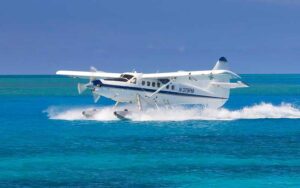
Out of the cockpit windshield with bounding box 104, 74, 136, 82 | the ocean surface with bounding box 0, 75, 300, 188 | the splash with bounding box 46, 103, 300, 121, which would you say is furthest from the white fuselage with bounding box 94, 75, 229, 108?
the ocean surface with bounding box 0, 75, 300, 188

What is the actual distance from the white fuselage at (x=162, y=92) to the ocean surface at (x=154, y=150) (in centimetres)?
117

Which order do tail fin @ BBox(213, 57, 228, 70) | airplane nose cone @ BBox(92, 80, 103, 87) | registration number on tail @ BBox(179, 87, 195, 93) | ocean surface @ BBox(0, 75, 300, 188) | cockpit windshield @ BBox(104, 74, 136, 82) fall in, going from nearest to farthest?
1. ocean surface @ BBox(0, 75, 300, 188)
2. airplane nose cone @ BBox(92, 80, 103, 87)
3. cockpit windshield @ BBox(104, 74, 136, 82)
4. registration number on tail @ BBox(179, 87, 195, 93)
5. tail fin @ BBox(213, 57, 228, 70)

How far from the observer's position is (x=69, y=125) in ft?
150

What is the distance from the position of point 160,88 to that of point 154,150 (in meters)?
14.2

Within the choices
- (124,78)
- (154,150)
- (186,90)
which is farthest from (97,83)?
(154,150)

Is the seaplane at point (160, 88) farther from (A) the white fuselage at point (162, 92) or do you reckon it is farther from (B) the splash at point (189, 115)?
(B) the splash at point (189, 115)

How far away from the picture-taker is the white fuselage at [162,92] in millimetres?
46281

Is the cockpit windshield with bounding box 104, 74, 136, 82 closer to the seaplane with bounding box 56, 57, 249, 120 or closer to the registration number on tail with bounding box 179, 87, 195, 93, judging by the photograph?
the seaplane with bounding box 56, 57, 249, 120

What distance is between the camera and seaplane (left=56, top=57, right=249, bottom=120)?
152ft

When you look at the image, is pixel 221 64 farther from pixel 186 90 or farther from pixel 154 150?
pixel 154 150

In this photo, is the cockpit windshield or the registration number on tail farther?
the registration number on tail

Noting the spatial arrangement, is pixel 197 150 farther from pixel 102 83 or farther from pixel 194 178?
pixel 102 83

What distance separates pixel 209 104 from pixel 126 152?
19.0m

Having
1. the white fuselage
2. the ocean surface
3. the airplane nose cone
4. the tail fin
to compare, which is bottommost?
the ocean surface
